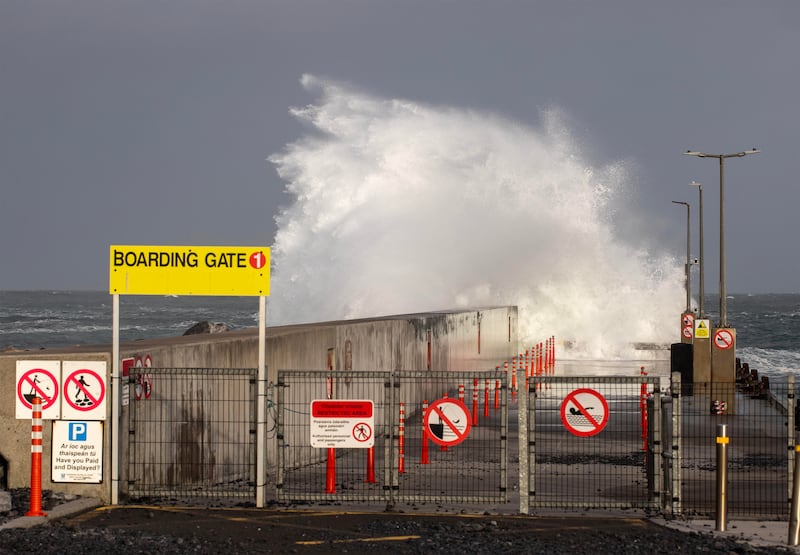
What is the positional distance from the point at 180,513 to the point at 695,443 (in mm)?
10626

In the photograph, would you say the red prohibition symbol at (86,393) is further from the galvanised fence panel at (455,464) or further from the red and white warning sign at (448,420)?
the red and white warning sign at (448,420)

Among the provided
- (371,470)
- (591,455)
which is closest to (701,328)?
(591,455)

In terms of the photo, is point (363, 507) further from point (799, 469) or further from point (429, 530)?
point (799, 469)

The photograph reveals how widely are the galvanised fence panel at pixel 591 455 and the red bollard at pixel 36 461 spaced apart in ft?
16.0

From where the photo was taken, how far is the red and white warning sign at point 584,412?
12758 mm

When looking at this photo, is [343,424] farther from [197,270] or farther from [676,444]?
[676,444]

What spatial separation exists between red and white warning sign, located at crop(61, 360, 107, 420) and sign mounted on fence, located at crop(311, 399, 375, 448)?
224 centimetres

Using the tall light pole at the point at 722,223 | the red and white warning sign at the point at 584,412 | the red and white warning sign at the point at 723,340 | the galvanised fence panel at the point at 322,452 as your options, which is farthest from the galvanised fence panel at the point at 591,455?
the tall light pole at the point at 722,223

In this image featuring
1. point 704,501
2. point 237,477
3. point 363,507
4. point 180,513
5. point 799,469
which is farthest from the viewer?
point 237,477

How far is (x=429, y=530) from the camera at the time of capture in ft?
37.0

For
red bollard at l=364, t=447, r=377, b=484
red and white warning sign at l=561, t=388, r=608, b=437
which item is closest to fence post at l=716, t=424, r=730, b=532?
red and white warning sign at l=561, t=388, r=608, b=437

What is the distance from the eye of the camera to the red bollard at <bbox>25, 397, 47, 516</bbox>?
11398 mm

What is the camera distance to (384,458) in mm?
13875

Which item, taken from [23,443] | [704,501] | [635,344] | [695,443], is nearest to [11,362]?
[23,443]
